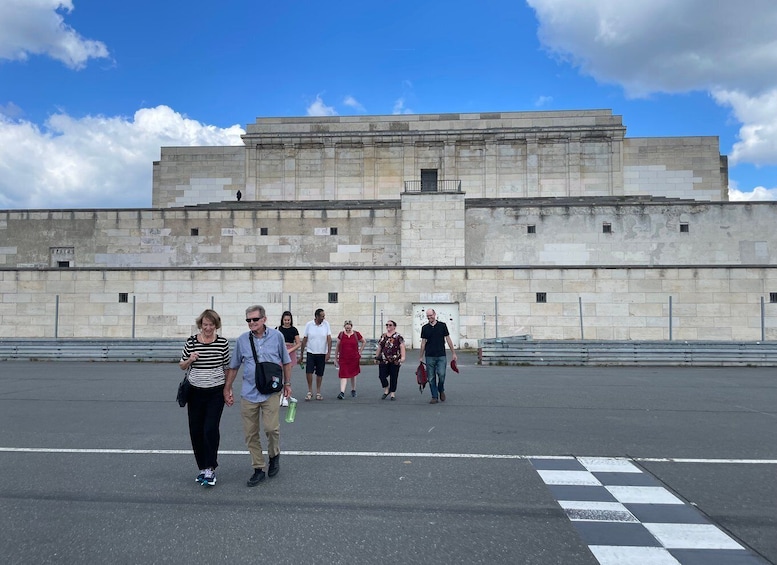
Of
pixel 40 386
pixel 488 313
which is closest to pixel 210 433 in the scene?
pixel 40 386

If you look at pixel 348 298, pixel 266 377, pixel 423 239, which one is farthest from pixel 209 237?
pixel 266 377

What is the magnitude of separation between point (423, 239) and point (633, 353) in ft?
49.0

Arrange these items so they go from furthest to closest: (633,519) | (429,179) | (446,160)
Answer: (429,179)
(446,160)
(633,519)

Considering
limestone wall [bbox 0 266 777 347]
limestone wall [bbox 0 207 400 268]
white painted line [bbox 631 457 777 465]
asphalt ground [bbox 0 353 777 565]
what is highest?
limestone wall [bbox 0 207 400 268]

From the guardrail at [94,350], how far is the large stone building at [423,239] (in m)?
4.88

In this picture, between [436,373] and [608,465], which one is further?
[436,373]

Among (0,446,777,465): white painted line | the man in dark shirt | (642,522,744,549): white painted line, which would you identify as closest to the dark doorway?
the man in dark shirt

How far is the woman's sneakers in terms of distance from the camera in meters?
5.93

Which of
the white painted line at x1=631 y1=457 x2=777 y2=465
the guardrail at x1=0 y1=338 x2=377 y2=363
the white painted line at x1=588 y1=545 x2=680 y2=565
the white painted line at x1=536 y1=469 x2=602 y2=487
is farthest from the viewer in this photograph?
the guardrail at x1=0 y1=338 x2=377 y2=363

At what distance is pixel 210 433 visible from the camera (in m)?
5.99

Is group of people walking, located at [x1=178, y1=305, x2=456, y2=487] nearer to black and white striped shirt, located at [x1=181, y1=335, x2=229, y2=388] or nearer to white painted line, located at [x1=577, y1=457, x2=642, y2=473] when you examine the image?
Result: black and white striped shirt, located at [x1=181, y1=335, x2=229, y2=388]

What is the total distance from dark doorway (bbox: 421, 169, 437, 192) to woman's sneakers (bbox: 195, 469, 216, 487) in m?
35.8

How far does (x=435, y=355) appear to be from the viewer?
455 inches

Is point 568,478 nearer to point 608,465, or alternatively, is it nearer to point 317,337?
point 608,465
